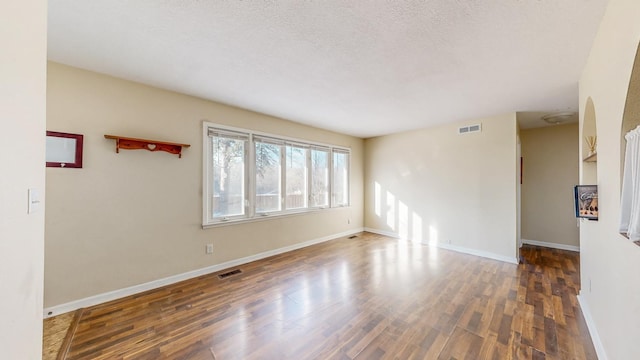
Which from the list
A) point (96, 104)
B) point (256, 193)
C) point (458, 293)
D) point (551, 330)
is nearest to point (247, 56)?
point (96, 104)

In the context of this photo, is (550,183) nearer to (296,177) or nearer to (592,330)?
(592,330)

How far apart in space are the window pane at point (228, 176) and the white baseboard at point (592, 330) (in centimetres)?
399

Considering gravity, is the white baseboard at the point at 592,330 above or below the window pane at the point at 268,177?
below

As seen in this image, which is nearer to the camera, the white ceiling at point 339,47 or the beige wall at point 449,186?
the white ceiling at point 339,47

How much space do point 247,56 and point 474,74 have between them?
2376mm

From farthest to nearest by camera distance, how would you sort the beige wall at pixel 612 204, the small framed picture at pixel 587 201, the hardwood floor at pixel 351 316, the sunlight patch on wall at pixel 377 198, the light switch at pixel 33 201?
the sunlight patch on wall at pixel 377 198
the small framed picture at pixel 587 201
the hardwood floor at pixel 351 316
the beige wall at pixel 612 204
the light switch at pixel 33 201

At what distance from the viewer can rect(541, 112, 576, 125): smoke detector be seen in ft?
12.5

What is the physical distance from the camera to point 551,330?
2082mm

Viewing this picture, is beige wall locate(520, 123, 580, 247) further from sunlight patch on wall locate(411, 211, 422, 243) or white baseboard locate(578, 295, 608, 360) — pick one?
white baseboard locate(578, 295, 608, 360)

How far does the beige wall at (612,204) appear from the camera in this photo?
1.24 m

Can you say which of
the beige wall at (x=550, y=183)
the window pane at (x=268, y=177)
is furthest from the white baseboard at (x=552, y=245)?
the window pane at (x=268, y=177)

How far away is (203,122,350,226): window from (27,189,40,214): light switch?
2.27m

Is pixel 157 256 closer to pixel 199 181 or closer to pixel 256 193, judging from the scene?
pixel 199 181

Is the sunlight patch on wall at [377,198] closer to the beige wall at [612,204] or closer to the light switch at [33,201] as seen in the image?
the beige wall at [612,204]
